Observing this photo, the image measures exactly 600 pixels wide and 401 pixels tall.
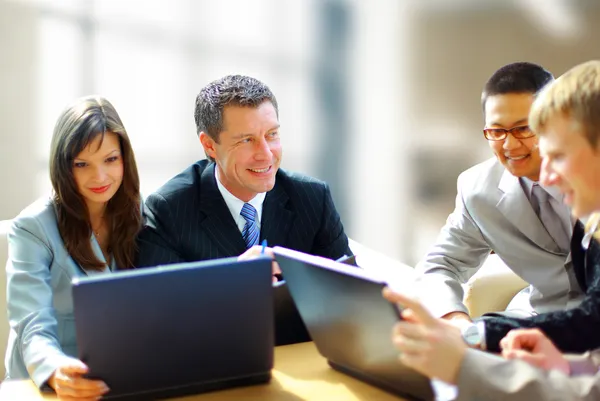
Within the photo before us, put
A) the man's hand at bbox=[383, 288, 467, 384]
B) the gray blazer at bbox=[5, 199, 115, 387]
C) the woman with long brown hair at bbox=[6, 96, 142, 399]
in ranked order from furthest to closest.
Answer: the woman with long brown hair at bbox=[6, 96, 142, 399] → the gray blazer at bbox=[5, 199, 115, 387] → the man's hand at bbox=[383, 288, 467, 384]

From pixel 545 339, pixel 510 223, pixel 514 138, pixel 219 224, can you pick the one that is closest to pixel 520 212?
pixel 510 223

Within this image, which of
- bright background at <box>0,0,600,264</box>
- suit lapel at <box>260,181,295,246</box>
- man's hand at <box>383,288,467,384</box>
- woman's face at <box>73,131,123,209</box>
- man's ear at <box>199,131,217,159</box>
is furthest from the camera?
bright background at <box>0,0,600,264</box>

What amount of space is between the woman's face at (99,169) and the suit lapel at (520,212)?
1.08 metres

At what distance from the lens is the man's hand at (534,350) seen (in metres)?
1.38

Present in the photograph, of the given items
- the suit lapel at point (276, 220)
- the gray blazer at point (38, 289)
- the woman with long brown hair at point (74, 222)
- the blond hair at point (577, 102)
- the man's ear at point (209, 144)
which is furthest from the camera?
the man's ear at point (209, 144)

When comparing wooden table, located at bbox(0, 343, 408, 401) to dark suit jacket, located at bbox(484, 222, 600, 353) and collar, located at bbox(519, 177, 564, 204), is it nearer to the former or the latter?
dark suit jacket, located at bbox(484, 222, 600, 353)

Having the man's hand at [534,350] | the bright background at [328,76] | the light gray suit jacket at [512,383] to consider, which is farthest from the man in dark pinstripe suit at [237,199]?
the bright background at [328,76]

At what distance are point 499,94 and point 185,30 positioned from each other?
2.01 m

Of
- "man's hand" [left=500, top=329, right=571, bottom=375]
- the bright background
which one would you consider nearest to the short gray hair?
"man's hand" [left=500, top=329, right=571, bottom=375]

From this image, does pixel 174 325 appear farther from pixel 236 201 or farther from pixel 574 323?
pixel 236 201

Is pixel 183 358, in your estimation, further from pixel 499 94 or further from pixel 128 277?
pixel 499 94

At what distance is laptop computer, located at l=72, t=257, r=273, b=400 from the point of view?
128 cm

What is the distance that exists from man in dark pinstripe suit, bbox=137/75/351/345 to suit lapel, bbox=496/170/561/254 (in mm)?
490

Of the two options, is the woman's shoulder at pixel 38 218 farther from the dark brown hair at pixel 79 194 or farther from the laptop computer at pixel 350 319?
the laptop computer at pixel 350 319
